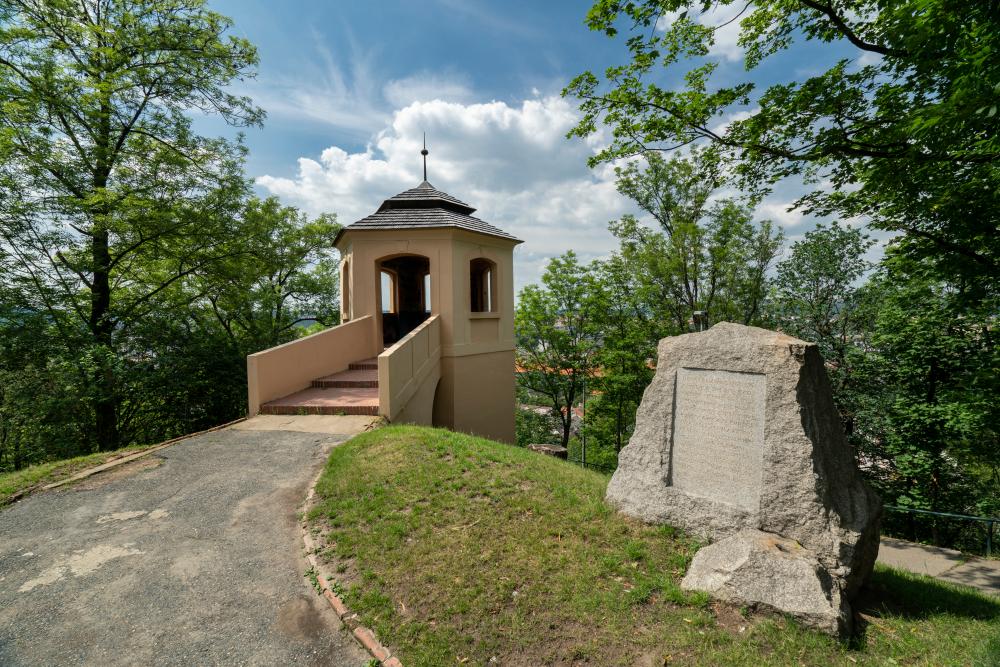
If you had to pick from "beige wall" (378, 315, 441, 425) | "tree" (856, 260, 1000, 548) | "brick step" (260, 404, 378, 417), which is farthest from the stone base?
"tree" (856, 260, 1000, 548)

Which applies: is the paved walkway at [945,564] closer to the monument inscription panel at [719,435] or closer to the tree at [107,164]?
the monument inscription panel at [719,435]

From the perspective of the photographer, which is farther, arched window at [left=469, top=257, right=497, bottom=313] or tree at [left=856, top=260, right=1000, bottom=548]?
arched window at [left=469, top=257, right=497, bottom=313]

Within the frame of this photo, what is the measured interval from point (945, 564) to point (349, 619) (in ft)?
31.8

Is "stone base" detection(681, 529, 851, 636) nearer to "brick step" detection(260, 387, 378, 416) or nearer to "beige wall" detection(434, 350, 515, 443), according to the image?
"brick step" detection(260, 387, 378, 416)

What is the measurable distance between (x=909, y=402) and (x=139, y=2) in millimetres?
23449

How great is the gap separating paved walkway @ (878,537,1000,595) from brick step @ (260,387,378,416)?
30.3 ft

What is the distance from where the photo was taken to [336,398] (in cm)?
925

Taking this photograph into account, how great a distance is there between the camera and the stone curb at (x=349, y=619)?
3.06 m

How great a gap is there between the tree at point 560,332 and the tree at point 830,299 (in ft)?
26.0

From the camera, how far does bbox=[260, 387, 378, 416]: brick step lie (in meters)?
8.44

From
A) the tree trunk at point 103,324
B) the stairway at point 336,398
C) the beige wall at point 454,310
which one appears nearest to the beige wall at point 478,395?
the beige wall at point 454,310

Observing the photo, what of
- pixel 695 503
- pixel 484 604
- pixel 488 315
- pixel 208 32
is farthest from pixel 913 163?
pixel 208 32

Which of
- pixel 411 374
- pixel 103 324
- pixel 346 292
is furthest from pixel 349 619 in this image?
pixel 103 324

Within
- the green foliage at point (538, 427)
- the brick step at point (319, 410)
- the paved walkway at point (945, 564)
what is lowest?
the green foliage at point (538, 427)
